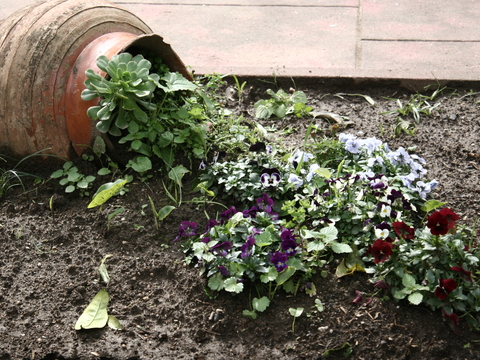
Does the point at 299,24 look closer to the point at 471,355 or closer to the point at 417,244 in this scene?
the point at 417,244

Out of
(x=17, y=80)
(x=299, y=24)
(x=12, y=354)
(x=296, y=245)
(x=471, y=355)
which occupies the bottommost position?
(x=471, y=355)

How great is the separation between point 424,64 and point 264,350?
2.48 meters

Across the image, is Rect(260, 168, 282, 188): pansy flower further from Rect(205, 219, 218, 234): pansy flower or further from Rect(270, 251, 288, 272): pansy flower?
Rect(270, 251, 288, 272): pansy flower

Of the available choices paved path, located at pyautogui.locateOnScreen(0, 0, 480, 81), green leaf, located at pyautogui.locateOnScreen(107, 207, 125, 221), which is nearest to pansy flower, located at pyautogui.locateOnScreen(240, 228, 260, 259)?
green leaf, located at pyautogui.locateOnScreen(107, 207, 125, 221)

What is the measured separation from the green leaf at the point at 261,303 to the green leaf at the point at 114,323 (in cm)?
53

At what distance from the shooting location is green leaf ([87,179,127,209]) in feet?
8.32

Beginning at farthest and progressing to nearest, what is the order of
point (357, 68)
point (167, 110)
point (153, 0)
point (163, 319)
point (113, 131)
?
point (153, 0) → point (357, 68) → point (167, 110) → point (113, 131) → point (163, 319)

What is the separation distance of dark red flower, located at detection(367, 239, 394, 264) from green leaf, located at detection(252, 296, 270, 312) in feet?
1.48

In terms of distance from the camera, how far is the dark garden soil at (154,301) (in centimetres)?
211

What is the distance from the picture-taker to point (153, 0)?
16.3ft

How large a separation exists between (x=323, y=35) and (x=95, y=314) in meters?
2.87

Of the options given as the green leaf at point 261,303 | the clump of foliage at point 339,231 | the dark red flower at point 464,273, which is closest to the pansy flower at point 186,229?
the clump of foliage at point 339,231

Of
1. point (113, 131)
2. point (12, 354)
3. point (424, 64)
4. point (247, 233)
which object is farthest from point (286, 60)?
point (12, 354)

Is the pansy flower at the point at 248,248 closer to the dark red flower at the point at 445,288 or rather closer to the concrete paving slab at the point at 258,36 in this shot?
the dark red flower at the point at 445,288
